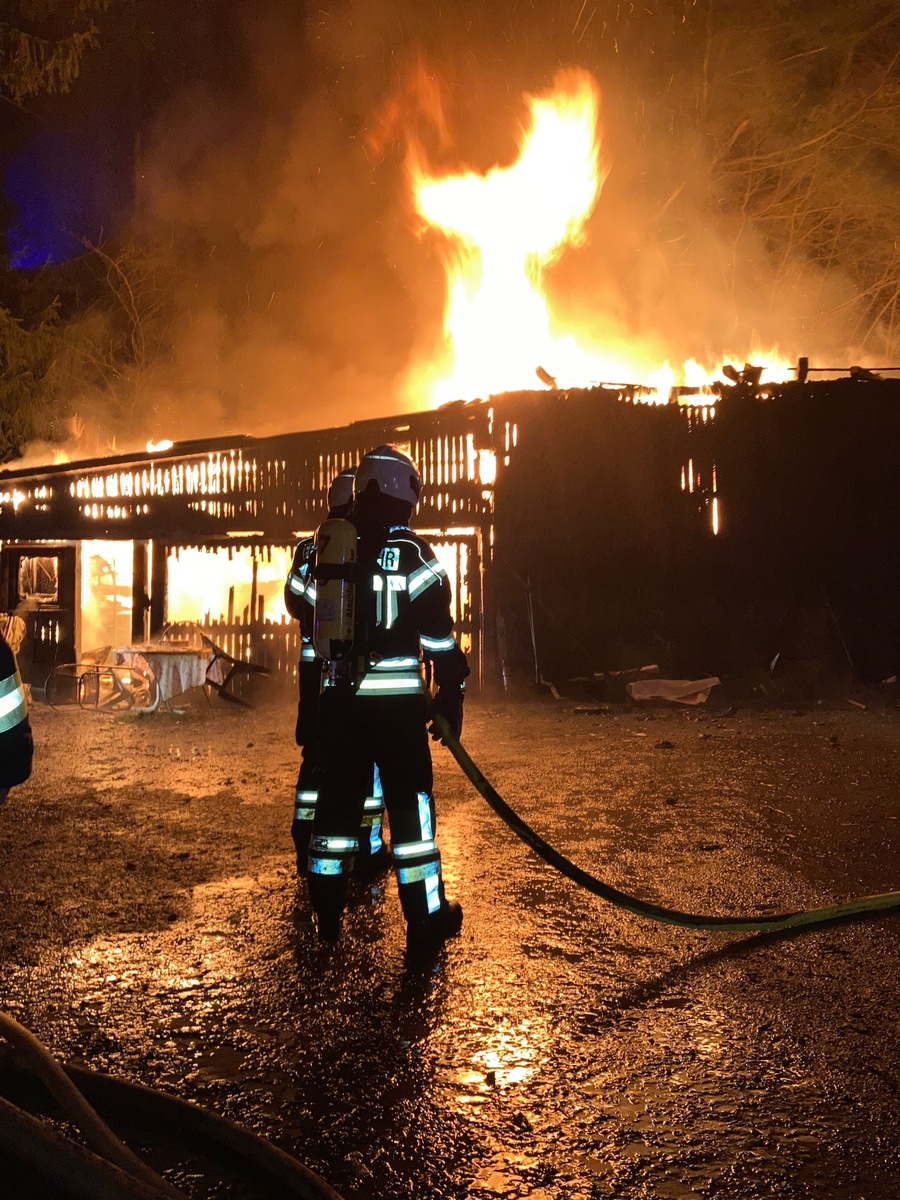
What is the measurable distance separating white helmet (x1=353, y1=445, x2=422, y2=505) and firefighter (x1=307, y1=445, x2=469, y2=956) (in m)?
0.17

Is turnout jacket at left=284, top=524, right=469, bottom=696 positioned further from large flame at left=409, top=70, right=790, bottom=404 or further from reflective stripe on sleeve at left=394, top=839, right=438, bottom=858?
large flame at left=409, top=70, right=790, bottom=404

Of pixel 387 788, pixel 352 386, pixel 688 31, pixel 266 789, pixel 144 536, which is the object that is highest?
pixel 688 31

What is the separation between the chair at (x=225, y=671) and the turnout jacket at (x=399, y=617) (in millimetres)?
9403

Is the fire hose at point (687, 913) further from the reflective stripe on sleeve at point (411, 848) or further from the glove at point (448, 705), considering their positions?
the reflective stripe on sleeve at point (411, 848)

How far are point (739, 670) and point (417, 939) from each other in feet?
34.6

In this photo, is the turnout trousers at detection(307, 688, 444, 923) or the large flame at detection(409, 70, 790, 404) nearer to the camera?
the turnout trousers at detection(307, 688, 444, 923)

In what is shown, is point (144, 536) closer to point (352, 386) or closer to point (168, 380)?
point (352, 386)

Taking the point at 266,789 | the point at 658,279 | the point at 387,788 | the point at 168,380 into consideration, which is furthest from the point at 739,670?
the point at 168,380

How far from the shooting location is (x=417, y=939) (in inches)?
156

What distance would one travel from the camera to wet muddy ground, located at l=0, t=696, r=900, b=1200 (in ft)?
8.36

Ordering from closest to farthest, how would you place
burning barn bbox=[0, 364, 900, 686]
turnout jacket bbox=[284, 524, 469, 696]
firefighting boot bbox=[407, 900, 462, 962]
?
firefighting boot bbox=[407, 900, 462, 962], turnout jacket bbox=[284, 524, 469, 696], burning barn bbox=[0, 364, 900, 686]

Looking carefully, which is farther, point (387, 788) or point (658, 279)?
point (658, 279)

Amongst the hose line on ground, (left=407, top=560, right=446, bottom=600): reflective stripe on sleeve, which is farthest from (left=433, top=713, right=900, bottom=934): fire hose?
the hose line on ground

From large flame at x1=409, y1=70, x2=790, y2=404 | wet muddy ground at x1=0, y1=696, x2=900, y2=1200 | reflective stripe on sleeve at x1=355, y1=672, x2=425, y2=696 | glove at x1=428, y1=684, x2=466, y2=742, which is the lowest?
wet muddy ground at x1=0, y1=696, x2=900, y2=1200
